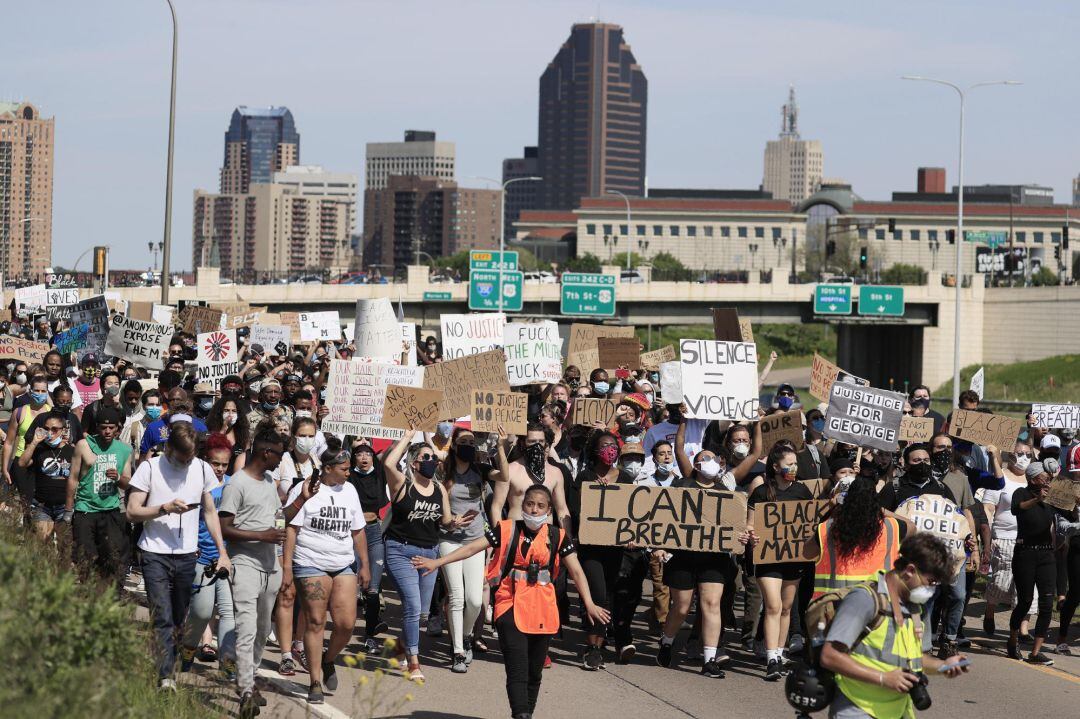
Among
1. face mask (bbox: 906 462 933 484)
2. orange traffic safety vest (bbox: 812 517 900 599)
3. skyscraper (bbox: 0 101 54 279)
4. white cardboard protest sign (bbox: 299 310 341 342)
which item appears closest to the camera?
orange traffic safety vest (bbox: 812 517 900 599)

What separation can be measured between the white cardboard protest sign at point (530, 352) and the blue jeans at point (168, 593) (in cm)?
1131

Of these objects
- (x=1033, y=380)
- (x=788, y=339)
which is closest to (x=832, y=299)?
(x=1033, y=380)

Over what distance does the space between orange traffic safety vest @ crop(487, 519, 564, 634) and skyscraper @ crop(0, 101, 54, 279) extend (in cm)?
15884

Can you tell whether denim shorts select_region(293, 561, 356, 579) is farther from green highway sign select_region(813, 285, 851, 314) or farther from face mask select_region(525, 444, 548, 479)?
green highway sign select_region(813, 285, 851, 314)

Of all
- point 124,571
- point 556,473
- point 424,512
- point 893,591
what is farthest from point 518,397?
point 893,591

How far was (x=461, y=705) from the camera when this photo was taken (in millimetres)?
10078

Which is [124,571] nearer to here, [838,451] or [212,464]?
[212,464]

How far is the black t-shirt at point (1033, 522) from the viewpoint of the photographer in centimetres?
1227

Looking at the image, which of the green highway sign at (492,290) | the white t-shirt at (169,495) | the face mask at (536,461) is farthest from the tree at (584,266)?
the white t-shirt at (169,495)

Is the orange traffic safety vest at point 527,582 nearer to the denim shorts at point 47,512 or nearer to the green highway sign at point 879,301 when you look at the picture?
→ the denim shorts at point 47,512

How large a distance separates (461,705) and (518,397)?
3549mm

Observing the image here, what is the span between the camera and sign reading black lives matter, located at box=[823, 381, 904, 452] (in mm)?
13859

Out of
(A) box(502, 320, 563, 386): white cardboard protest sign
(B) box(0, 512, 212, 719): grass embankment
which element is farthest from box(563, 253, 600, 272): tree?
(B) box(0, 512, 212, 719): grass embankment

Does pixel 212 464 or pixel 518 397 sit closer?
pixel 212 464
